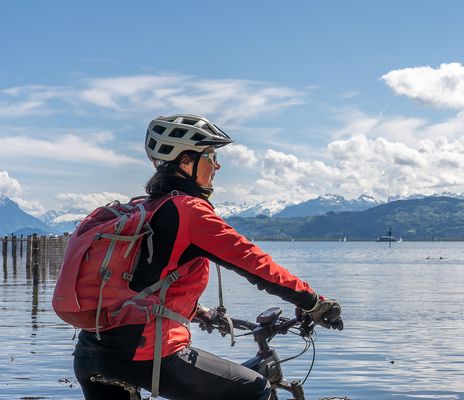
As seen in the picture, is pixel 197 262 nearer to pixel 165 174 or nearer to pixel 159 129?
pixel 165 174

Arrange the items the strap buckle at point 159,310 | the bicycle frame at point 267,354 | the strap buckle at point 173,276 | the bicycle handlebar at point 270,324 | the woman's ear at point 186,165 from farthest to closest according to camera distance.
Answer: the bicycle frame at point 267,354, the bicycle handlebar at point 270,324, the woman's ear at point 186,165, the strap buckle at point 173,276, the strap buckle at point 159,310

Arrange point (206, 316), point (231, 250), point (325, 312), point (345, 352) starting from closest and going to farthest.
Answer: point (231, 250), point (325, 312), point (206, 316), point (345, 352)

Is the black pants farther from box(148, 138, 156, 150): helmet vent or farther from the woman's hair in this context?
box(148, 138, 156, 150): helmet vent

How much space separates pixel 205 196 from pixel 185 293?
0.55 m

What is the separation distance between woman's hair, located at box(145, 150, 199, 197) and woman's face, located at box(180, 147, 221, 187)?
31 mm

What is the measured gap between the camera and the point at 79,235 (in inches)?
171

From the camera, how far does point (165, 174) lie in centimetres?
460

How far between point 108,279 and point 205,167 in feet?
2.76

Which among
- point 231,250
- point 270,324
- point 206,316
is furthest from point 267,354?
point 231,250

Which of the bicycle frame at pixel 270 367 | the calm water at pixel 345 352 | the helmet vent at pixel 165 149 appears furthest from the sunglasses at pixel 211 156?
the calm water at pixel 345 352

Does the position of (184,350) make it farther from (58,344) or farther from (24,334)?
(24,334)

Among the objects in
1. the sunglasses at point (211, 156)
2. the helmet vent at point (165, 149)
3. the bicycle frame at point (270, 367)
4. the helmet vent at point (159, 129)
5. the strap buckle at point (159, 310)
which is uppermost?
the helmet vent at point (159, 129)

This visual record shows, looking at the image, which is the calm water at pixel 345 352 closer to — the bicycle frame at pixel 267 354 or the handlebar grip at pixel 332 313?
the bicycle frame at pixel 267 354

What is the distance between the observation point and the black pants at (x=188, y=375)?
4195mm
